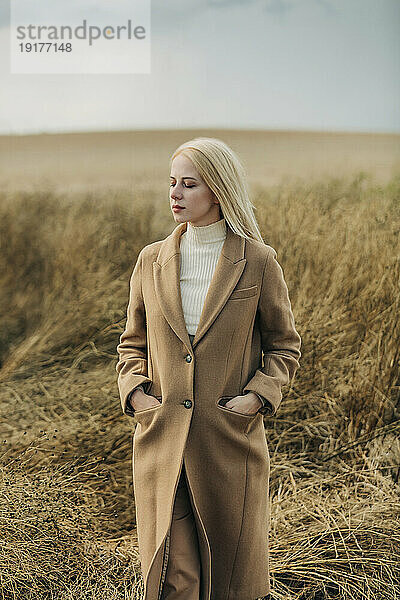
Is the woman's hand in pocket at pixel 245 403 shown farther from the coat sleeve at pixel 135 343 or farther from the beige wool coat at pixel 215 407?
the coat sleeve at pixel 135 343

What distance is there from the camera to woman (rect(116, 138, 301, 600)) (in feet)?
5.37

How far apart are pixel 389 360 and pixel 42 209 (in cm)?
148

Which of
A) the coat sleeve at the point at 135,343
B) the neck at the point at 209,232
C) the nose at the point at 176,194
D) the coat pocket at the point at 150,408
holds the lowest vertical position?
the coat pocket at the point at 150,408

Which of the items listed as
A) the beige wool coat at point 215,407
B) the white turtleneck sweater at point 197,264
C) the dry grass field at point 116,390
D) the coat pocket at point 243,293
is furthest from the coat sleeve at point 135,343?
the dry grass field at point 116,390

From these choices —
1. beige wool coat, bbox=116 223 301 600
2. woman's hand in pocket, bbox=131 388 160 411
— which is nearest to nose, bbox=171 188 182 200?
beige wool coat, bbox=116 223 301 600

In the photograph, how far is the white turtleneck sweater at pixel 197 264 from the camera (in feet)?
5.49

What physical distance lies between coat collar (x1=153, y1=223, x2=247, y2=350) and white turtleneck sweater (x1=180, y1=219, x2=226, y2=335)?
2 centimetres

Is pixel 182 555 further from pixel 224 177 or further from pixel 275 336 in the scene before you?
pixel 224 177

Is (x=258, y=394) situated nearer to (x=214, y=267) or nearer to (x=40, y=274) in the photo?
(x=214, y=267)

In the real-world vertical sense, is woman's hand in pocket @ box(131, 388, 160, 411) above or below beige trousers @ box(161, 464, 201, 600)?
above

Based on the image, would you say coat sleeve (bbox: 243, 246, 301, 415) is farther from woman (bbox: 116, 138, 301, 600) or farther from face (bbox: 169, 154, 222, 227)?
face (bbox: 169, 154, 222, 227)

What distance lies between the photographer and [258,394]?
164 centimetres

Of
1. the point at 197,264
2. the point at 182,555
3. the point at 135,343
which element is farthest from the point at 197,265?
the point at 182,555

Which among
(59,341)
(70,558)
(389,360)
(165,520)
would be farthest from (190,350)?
(59,341)
